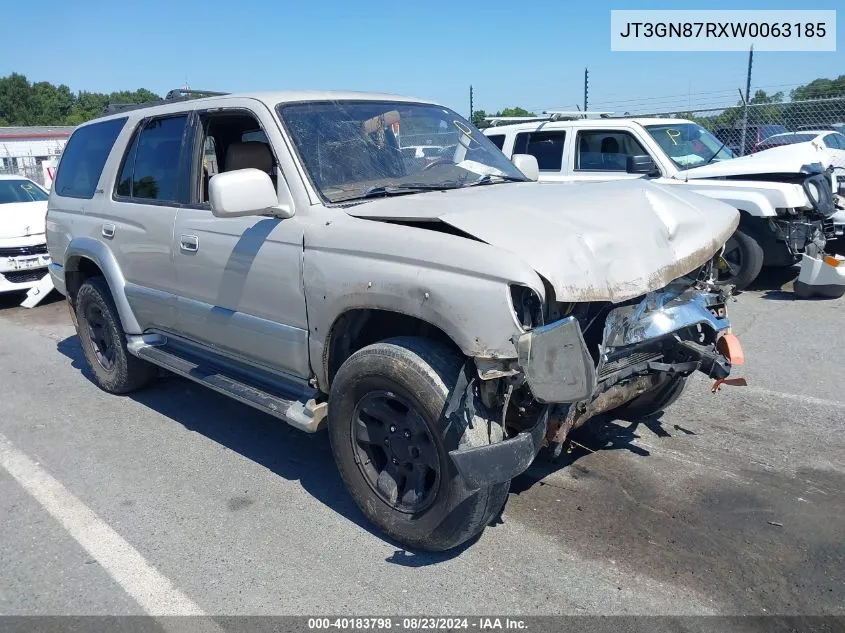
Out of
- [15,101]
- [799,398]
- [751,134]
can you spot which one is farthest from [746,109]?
[15,101]

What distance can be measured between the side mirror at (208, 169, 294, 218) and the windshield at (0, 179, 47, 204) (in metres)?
8.63

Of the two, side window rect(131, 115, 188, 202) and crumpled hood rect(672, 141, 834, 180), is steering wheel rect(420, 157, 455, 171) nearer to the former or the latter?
side window rect(131, 115, 188, 202)

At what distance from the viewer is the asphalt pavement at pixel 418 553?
3.07 metres

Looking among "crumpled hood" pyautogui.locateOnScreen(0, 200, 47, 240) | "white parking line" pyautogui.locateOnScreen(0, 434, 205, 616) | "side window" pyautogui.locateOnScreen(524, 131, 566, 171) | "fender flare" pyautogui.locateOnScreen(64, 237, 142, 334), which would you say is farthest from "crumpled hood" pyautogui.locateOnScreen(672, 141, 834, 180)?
"crumpled hood" pyautogui.locateOnScreen(0, 200, 47, 240)

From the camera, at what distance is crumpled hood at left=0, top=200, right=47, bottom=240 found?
9.47 metres

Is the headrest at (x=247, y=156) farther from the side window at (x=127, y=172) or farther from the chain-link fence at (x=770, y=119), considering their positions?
the chain-link fence at (x=770, y=119)

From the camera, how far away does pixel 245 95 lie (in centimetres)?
422

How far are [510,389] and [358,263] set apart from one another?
3.01ft

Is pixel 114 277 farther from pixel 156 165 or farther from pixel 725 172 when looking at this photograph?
pixel 725 172

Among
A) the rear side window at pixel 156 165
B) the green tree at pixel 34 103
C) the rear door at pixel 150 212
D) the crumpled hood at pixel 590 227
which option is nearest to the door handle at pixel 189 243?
the rear door at pixel 150 212

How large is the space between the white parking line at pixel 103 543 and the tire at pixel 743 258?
678cm

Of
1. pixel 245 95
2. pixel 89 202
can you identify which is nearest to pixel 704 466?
pixel 245 95

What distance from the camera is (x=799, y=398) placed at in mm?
5094

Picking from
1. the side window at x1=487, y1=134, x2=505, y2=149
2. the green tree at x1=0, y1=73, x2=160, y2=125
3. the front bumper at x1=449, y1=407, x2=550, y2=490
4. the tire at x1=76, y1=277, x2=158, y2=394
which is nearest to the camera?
the front bumper at x1=449, y1=407, x2=550, y2=490
